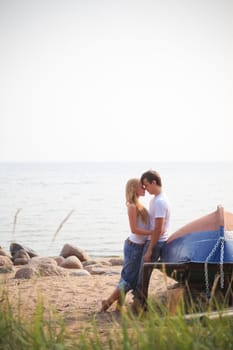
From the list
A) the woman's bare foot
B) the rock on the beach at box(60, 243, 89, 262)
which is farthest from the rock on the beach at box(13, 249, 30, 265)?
the woman's bare foot

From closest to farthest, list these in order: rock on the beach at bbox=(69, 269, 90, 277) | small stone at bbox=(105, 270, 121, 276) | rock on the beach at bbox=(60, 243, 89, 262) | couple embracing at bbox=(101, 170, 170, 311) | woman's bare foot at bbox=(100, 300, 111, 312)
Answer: couple embracing at bbox=(101, 170, 170, 311) < woman's bare foot at bbox=(100, 300, 111, 312) < rock on the beach at bbox=(69, 269, 90, 277) < small stone at bbox=(105, 270, 121, 276) < rock on the beach at bbox=(60, 243, 89, 262)

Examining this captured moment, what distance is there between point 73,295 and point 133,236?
2.04 metres

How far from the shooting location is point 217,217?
8070 millimetres

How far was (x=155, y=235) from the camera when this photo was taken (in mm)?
7828

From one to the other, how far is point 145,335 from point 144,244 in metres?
3.31

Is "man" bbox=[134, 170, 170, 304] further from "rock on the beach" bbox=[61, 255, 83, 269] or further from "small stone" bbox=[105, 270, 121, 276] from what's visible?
"rock on the beach" bbox=[61, 255, 83, 269]

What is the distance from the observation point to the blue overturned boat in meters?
7.72

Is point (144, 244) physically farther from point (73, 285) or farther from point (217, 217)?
point (73, 285)

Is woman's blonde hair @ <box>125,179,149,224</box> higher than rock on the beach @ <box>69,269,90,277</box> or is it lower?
higher

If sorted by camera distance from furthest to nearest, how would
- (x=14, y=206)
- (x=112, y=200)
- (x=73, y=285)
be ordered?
(x=112, y=200) < (x=14, y=206) < (x=73, y=285)

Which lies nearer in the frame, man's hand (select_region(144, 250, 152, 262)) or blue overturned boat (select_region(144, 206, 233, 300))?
blue overturned boat (select_region(144, 206, 233, 300))

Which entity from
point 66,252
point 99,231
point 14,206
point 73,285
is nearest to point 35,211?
point 14,206

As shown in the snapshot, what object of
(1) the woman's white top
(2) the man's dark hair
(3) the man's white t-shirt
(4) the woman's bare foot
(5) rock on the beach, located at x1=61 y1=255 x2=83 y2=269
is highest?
(2) the man's dark hair

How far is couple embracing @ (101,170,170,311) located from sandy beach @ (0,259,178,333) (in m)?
0.31
